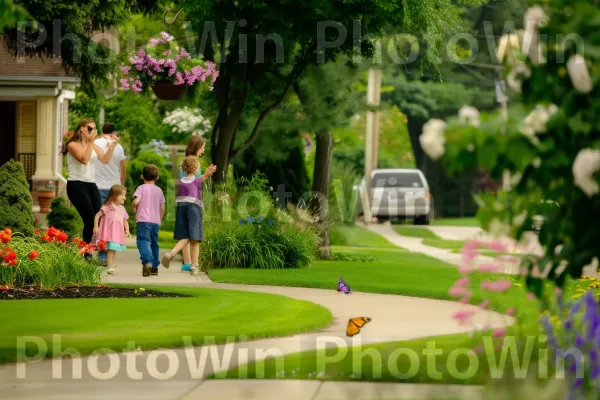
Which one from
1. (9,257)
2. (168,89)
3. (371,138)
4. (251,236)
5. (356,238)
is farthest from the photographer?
(371,138)

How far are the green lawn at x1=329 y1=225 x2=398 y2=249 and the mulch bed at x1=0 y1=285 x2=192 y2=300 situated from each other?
15.9m

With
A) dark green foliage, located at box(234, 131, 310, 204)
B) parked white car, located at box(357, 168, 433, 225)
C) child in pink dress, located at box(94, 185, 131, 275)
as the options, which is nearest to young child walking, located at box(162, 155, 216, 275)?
child in pink dress, located at box(94, 185, 131, 275)

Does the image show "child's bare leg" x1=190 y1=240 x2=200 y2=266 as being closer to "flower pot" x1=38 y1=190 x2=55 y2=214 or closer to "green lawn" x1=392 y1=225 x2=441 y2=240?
"flower pot" x1=38 y1=190 x2=55 y2=214

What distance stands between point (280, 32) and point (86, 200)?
15.4ft

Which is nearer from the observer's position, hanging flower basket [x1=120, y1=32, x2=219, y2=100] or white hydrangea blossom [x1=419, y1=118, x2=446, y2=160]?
white hydrangea blossom [x1=419, y1=118, x2=446, y2=160]

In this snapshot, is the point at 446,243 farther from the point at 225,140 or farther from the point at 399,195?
the point at 225,140

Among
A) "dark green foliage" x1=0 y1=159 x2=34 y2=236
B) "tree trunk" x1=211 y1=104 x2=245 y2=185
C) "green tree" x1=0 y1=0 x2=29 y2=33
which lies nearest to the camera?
"green tree" x1=0 y1=0 x2=29 y2=33

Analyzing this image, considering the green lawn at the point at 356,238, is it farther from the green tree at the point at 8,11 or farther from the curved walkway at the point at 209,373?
the green tree at the point at 8,11

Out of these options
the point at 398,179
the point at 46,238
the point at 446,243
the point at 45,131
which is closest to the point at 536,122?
the point at 46,238

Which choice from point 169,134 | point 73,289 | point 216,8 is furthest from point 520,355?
point 169,134

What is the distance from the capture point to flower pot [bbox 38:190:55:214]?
2897cm

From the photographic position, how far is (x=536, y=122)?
267 inches

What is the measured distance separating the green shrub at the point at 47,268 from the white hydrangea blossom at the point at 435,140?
8279 millimetres

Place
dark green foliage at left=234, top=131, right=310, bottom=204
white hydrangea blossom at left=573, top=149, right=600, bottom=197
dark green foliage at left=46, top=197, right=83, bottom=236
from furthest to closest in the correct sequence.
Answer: dark green foliage at left=234, top=131, right=310, bottom=204
dark green foliage at left=46, top=197, right=83, bottom=236
white hydrangea blossom at left=573, top=149, right=600, bottom=197
